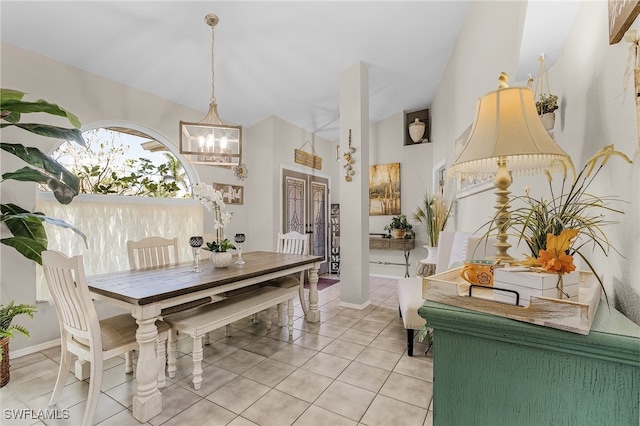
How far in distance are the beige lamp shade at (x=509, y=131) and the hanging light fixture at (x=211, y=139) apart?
2230 millimetres

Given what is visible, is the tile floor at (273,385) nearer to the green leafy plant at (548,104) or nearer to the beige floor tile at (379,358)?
the beige floor tile at (379,358)

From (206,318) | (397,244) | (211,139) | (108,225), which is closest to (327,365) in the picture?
(206,318)

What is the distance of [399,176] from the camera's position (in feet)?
18.5

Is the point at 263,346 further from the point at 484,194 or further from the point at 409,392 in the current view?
the point at 484,194

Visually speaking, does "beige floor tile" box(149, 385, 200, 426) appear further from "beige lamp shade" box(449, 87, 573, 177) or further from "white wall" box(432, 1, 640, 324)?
"white wall" box(432, 1, 640, 324)

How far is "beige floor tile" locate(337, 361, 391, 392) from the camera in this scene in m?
2.06

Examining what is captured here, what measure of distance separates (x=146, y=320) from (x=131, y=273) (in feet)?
2.47

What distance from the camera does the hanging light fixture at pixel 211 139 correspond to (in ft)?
8.54

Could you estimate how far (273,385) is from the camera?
6.75 ft

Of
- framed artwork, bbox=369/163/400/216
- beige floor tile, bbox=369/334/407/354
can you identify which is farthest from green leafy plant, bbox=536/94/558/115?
framed artwork, bbox=369/163/400/216

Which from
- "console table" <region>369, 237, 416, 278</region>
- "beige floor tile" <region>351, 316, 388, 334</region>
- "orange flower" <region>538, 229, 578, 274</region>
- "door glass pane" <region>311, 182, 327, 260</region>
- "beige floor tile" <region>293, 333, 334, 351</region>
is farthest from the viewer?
"door glass pane" <region>311, 182, 327, 260</region>

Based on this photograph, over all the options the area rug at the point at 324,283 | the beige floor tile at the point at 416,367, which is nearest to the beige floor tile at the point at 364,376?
the beige floor tile at the point at 416,367

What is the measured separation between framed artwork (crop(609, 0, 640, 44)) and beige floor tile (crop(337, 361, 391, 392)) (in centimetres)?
221

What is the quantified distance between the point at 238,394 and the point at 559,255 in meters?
2.06
